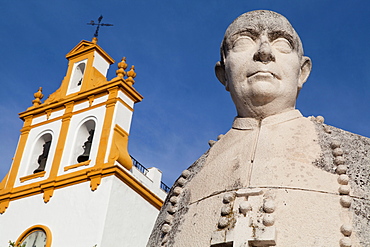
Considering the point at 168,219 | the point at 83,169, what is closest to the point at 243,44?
the point at 168,219

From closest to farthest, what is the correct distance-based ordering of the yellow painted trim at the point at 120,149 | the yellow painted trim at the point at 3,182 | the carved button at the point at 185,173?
1. the carved button at the point at 185,173
2. the yellow painted trim at the point at 120,149
3. the yellow painted trim at the point at 3,182

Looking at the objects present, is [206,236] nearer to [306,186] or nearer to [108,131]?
[306,186]

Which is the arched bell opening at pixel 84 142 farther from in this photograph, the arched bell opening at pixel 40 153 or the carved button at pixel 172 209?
the carved button at pixel 172 209

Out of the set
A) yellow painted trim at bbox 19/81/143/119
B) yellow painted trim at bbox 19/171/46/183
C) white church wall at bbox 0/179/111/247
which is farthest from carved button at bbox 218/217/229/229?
yellow painted trim at bbox 19/171/46/183

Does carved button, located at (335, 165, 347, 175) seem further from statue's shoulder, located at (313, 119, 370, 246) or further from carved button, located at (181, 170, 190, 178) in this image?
carved button, located at (181, 170, 190, 178)

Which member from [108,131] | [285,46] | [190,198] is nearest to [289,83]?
[285,46]

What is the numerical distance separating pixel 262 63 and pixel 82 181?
15.9m

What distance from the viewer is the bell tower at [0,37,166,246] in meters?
17.8

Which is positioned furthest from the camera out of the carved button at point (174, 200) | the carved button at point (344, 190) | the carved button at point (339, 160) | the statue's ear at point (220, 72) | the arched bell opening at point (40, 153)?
the arched bell opening at point (40, 153)

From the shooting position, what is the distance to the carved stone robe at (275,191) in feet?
8.07

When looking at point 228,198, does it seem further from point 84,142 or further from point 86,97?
point 86,97

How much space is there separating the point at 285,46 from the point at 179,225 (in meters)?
0.91

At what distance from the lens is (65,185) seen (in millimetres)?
18734

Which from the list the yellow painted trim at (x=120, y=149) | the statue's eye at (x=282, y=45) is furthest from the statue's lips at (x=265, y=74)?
the yellow painted trim at (x=120, y=149)
